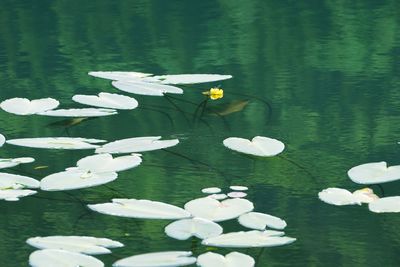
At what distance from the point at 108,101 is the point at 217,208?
666 millimetres

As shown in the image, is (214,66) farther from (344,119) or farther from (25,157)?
(25,157)

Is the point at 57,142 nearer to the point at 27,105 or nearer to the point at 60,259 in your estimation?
the point at 27,105

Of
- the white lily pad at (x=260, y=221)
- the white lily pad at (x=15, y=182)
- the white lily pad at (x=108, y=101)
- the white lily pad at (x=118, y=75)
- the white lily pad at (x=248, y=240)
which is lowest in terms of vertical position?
the white lily pad at (x=248, y=240)

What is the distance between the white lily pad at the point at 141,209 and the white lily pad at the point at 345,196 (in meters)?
0.27

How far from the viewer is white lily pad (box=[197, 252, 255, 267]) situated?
4.48ft

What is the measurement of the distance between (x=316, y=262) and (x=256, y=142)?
49 centimetres

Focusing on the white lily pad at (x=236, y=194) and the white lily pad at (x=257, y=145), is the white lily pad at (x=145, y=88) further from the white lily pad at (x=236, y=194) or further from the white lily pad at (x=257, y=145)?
the white lily pad at (x=236, y=194)

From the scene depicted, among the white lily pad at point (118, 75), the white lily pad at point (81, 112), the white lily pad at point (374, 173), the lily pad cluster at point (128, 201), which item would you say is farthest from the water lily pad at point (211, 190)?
the white lily pad at point (118, 75)

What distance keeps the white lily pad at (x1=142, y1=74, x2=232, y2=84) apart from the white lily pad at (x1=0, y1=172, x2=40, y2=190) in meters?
0.66

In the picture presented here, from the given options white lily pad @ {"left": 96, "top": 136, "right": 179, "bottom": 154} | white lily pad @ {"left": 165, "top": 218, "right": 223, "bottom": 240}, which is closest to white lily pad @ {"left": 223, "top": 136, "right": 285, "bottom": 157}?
white lily pad @ {"left": 96, "top": 136, "right": 179, "bottom": 154}

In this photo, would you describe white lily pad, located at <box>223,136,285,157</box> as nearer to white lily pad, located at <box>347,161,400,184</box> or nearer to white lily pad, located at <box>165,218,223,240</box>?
white lily pad, located at <box>347,161,400,184</box>

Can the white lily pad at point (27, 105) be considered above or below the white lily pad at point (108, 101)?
below

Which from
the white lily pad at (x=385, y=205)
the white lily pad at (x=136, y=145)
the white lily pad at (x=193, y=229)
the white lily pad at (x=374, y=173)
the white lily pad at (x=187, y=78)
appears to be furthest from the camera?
the white lily pad at (x=187, y=78)

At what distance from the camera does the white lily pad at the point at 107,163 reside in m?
1.74
